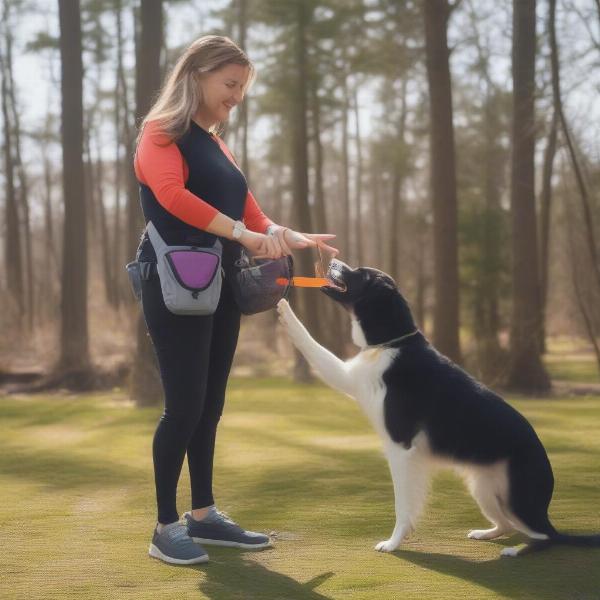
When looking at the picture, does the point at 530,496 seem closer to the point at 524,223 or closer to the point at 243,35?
the point at 524,223

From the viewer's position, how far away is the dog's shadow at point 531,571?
10.2ft

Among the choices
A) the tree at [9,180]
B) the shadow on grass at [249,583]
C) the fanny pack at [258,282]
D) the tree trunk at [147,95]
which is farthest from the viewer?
the tree at [9,180]

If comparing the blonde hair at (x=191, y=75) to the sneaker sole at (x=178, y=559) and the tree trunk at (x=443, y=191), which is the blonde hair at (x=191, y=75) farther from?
the tree trunk at (x=443, y=191)

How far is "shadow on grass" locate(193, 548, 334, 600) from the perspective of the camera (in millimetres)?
3076

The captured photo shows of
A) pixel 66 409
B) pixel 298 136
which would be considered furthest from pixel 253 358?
pixel 66 409

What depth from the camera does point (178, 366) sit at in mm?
3465

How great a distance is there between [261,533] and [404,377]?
38.5 inches

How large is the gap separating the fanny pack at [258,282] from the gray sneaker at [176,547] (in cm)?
93

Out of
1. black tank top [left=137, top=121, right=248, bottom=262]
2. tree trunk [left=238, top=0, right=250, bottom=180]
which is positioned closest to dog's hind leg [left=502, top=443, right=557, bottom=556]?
black tank top [left=137, top=121, right=248, bottom=262]

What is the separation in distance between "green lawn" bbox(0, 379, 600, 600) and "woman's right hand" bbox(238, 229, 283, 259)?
1.24 meters

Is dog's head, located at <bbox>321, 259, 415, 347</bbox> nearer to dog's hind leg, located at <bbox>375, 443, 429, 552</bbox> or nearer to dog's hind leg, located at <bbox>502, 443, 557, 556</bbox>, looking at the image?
dog's hind leg, located at <bbox>375, 443, 429, 552</bbox>

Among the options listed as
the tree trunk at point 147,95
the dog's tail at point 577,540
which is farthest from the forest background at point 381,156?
the dog's tail at point 577,540

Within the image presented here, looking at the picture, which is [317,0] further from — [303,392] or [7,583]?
Answer: [7,583]

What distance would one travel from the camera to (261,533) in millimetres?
3998
